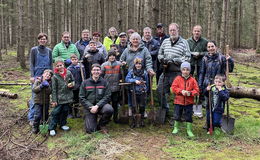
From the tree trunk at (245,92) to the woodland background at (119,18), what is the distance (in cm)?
380

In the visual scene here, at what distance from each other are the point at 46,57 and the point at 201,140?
4.39 meters

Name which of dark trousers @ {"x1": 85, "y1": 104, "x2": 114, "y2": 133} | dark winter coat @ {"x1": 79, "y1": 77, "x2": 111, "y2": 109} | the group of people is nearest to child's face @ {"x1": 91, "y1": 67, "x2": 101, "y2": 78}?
the group of people

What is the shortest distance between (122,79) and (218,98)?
2.39m

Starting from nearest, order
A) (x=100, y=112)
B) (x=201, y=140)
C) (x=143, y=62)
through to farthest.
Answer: (x=201, y=140) < (x=100, y=112) < (x=143, y=62)

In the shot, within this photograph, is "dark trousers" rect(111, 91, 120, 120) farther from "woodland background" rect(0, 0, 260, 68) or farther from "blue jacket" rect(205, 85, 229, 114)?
"woodland background" rect(0, 0, 260, 68)

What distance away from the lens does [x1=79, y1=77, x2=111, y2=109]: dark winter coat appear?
627cm

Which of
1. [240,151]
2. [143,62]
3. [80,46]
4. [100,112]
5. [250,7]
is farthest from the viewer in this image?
[250,7]

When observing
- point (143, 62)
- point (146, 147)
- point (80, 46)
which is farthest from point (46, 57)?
point (146, 147)

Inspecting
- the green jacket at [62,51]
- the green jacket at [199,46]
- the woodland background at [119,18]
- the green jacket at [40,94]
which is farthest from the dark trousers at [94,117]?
the woodland background at [119,18]

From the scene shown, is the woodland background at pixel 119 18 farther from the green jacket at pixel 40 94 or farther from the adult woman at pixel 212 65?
the green jacket at pixel 40 94

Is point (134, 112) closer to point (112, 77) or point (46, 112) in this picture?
point (112, 77)

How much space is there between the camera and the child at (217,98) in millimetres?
5824

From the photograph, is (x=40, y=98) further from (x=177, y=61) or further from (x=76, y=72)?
(x=177, y=61)

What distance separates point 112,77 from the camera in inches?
262
